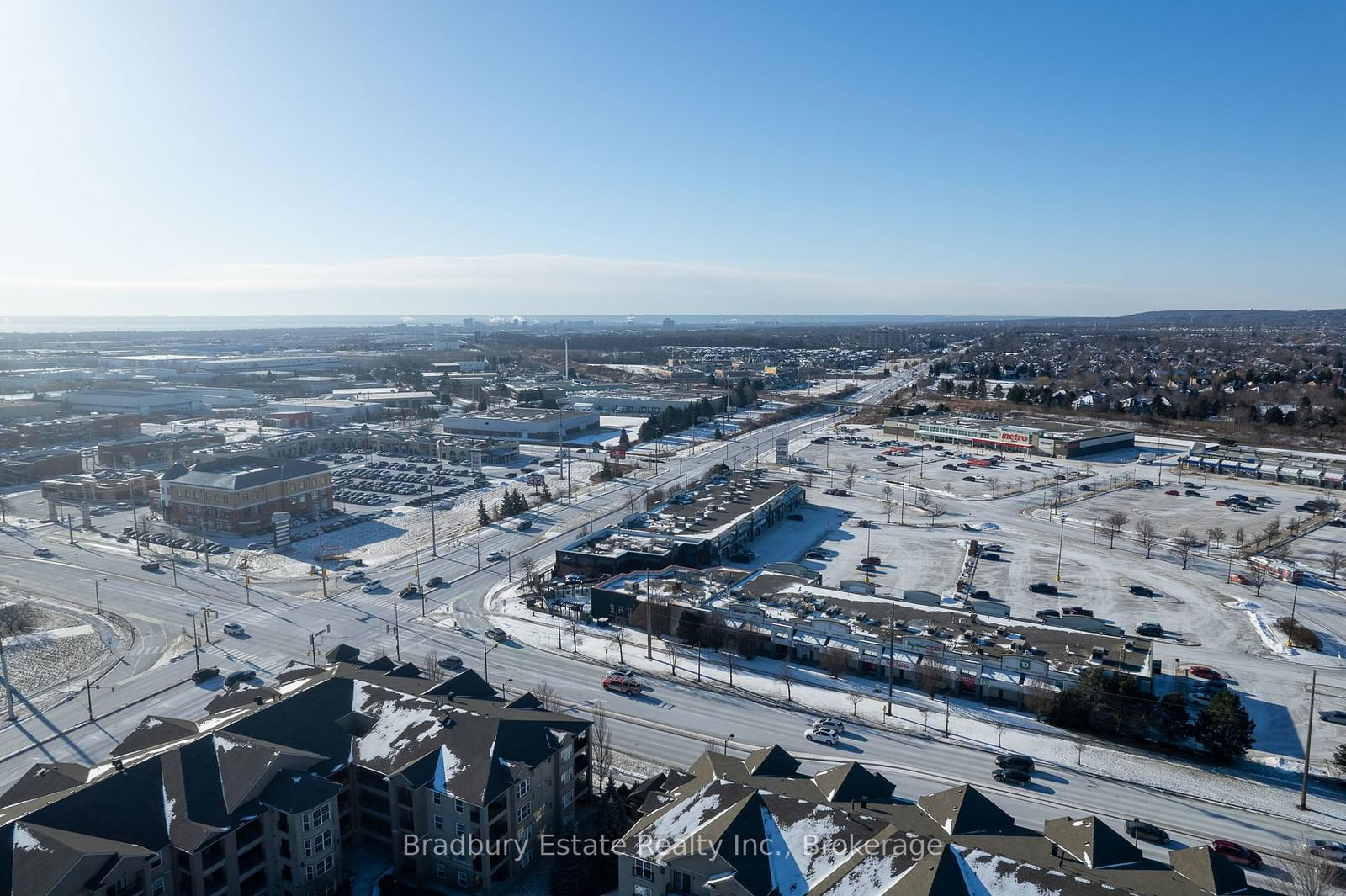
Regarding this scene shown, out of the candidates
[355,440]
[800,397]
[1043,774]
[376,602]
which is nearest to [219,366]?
[355,440]

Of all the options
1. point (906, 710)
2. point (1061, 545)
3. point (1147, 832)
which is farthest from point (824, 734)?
point (1061, 545)

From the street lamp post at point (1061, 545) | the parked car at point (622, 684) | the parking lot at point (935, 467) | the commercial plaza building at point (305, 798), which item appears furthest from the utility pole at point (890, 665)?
the parking lot at point (935, 467)

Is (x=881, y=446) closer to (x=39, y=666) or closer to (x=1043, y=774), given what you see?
(x=1043, y=774)

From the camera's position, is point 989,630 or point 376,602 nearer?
point 989,630

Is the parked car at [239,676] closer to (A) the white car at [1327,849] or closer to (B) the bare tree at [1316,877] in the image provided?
(B) the bare tree at [1316,877]

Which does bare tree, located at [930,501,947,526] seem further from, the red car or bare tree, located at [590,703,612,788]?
bare tree, located at [590,703,612,788]

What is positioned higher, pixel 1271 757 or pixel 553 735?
Answer: pixel 553 735
